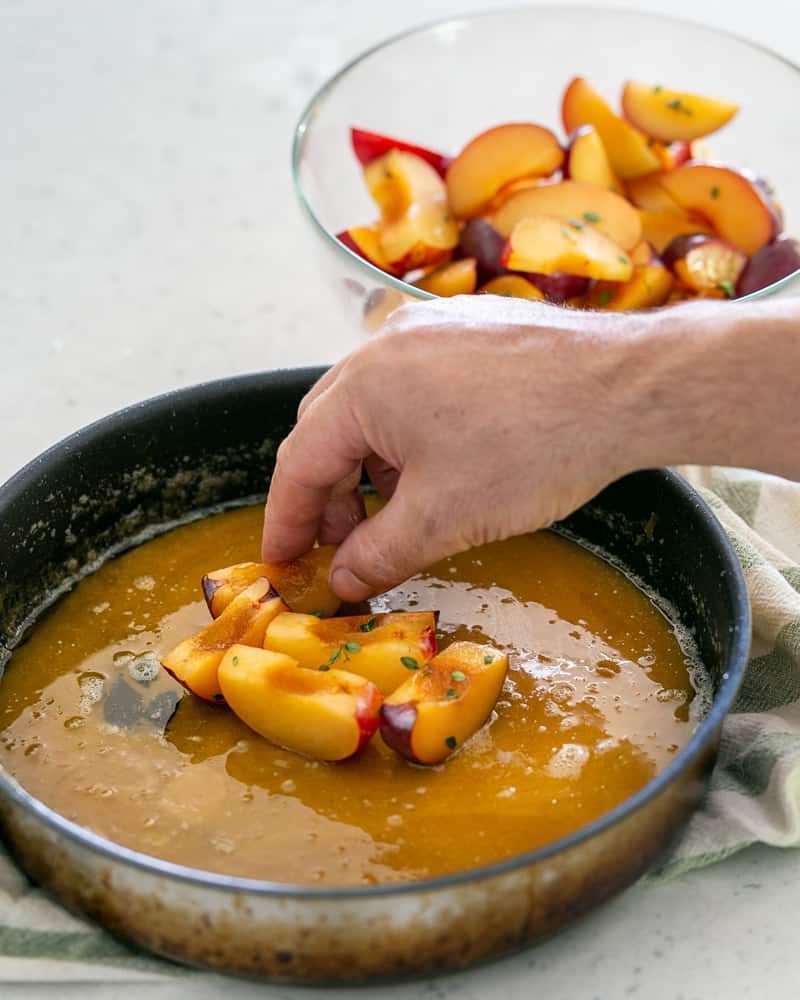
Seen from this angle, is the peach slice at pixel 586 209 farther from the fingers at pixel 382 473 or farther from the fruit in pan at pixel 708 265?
the fingers at pixel 382 473

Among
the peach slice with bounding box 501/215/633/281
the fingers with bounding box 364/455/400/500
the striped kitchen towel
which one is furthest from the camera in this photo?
the peach slice with bounding box 501/215/633/281

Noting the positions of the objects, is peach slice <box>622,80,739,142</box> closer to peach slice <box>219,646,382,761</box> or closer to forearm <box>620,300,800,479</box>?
forearm <box>620,300,800,479</box>

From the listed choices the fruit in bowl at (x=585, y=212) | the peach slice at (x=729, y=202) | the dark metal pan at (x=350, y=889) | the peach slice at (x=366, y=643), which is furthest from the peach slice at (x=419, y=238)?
the peach slice at (x=366, y=643)

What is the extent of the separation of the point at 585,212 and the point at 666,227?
7.1 inches

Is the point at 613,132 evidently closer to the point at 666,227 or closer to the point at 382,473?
the point at 666,227

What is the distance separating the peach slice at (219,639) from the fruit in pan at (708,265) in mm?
820

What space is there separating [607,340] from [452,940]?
574 mm

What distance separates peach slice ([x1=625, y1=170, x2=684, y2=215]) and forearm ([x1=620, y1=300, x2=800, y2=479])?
34.4 inches

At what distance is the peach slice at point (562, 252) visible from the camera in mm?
1970

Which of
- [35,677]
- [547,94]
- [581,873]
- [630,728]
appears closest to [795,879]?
[630,728]

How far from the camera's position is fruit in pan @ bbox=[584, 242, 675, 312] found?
2.02m

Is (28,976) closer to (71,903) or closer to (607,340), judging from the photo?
(71,903)

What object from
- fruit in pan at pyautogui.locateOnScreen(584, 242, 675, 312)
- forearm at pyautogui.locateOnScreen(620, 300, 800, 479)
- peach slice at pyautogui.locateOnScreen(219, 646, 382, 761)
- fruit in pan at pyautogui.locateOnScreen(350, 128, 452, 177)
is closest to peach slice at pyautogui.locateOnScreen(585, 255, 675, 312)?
fruit in pan at pyautogui.locateOnScreen(584, 242, 675, 312)

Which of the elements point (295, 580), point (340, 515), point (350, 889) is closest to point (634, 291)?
point (340, 515)
